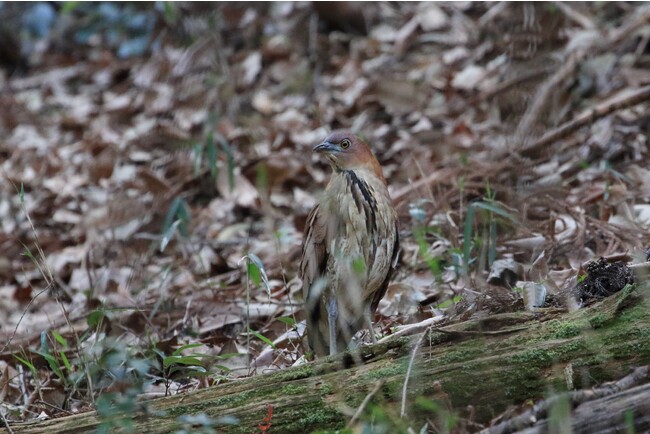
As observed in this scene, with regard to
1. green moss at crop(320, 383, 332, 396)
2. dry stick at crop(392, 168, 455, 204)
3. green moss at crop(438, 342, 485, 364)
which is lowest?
dry stick at crop(392, 168, 455, 204)

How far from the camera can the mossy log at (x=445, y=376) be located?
8.75ft

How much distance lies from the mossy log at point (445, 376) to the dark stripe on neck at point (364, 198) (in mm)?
1118

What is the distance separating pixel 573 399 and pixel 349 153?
197 centimetres

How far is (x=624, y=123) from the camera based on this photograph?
6059 millimetres

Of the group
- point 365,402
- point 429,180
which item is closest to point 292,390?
point 365,402

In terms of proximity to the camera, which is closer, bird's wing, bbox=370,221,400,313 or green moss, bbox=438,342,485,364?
green moss, bbox=438,342,485,364

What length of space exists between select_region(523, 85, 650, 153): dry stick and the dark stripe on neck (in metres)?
1.91

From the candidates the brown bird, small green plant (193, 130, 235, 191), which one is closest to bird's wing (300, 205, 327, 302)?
the brown bird

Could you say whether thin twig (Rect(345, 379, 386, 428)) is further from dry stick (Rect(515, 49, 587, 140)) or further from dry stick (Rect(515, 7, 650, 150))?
dry stick (Rect(515, 7, 650, 150))

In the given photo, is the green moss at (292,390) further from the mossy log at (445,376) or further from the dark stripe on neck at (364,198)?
the dark stripe on neck at (364,198)

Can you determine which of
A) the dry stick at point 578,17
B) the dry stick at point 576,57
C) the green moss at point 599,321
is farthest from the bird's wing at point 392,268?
the dry stick at point 578,17

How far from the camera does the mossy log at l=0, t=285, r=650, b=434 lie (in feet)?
8.75

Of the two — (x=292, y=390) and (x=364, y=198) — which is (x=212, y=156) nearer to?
(x=364, y=198)

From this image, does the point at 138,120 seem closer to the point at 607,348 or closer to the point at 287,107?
the point at 287,107
